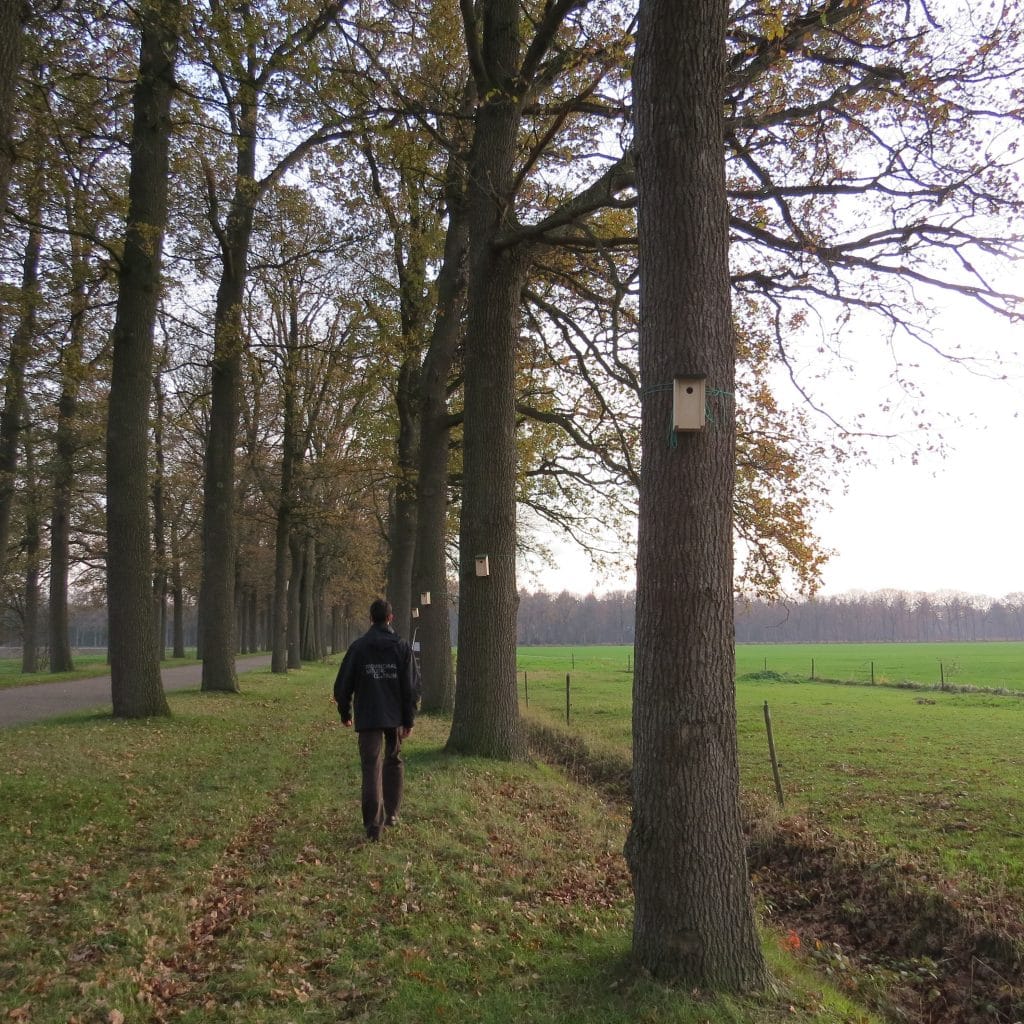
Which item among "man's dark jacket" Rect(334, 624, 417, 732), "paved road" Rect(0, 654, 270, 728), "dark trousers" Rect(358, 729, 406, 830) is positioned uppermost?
"man's dark jacket" Rect(334, 624, 417, 732)

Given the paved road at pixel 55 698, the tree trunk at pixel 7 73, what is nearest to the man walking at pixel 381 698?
the tree trunk at pixel 7 73

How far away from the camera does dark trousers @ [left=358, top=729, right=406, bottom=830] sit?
6723mm

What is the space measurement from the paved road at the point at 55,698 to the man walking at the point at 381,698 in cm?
890

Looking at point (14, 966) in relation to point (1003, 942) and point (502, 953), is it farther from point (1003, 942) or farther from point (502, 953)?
point (1003, 942)

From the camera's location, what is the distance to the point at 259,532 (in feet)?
118

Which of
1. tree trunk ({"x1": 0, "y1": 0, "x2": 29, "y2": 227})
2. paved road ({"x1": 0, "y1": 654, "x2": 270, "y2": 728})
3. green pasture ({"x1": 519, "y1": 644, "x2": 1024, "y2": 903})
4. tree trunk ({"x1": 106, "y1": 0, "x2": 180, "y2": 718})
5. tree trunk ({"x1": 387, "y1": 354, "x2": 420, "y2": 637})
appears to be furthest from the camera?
tree trunk ({"x1": 387, "y1": 354, "x2": 420, "y2": 637})

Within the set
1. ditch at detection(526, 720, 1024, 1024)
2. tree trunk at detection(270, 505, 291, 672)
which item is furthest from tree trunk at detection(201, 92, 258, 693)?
ditch at detection(526, 720, 1024, 1024)

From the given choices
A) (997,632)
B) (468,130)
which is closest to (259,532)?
(468,130)

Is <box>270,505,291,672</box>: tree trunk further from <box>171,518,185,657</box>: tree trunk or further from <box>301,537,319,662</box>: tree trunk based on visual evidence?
<box>171,518,185,657</box>: tree trunk

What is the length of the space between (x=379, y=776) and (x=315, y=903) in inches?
59.7

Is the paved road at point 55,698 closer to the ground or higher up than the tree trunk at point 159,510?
closer to the ground

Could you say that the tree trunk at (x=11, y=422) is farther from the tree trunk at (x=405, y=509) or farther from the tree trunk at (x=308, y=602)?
the tree trunk at (x=308, y=602)

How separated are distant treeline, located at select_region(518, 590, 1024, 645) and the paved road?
99.8 metres

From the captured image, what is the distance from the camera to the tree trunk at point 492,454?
33.8ft
